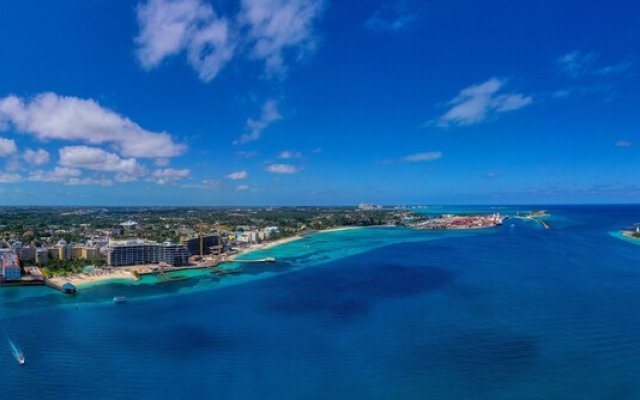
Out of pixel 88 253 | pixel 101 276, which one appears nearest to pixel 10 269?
pixel 101 276

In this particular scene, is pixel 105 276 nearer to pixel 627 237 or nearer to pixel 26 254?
pixel 26 254

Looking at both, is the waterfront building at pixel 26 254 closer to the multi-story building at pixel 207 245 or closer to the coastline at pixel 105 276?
the coastline at pixel 105 276

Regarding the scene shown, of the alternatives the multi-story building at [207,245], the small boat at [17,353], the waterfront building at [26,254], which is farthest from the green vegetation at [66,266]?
the small boat at [17,353]

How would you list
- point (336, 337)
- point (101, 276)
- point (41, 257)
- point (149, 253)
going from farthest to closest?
point (149, 253) → point (41, 257) → point (101, 276) → point (336, 337)

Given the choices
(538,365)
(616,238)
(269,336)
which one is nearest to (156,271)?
(269,336)

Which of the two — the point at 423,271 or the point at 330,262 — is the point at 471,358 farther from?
the point at 330,262

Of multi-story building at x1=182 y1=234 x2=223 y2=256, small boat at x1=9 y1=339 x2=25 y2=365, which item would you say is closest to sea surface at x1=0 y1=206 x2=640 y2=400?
small boat at x1=9 y1=339 x2=25 y2=365
